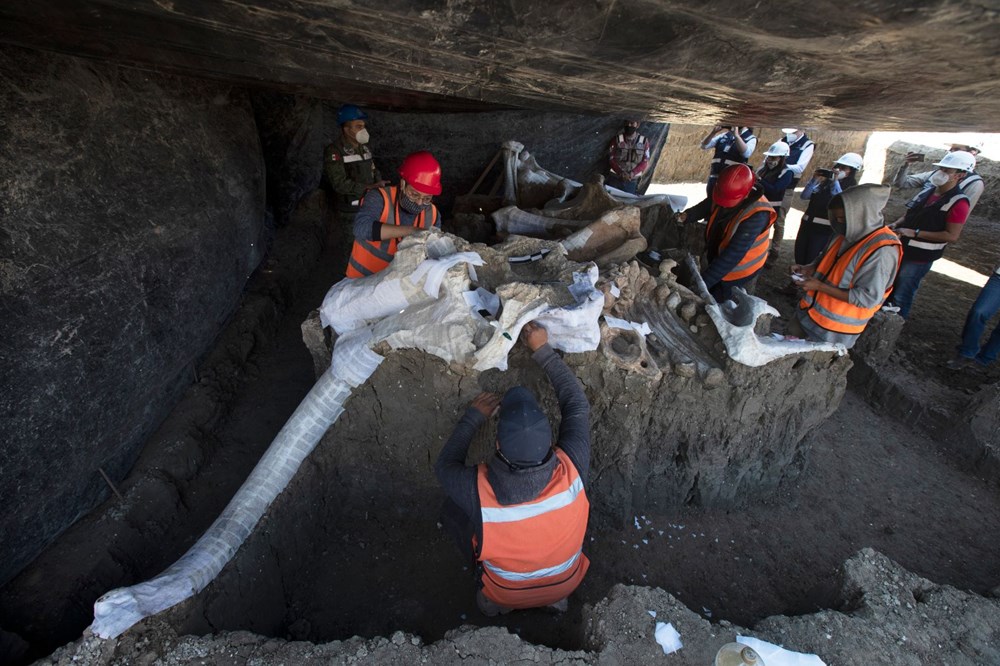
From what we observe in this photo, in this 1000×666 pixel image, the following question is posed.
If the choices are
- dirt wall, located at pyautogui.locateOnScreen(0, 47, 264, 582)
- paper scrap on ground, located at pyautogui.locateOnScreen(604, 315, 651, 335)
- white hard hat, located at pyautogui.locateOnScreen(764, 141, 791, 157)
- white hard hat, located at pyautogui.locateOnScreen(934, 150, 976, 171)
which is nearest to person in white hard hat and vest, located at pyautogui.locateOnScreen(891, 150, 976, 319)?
white hard hat, located at pyautogui.locateOnScreen(934, 150, 976, 171)

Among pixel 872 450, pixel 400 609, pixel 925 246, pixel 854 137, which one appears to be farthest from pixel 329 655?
pixel 854 137

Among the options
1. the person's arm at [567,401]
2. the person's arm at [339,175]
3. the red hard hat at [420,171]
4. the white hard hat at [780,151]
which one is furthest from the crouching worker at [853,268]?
the person's arm at [339,175]

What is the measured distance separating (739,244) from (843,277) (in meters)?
0.73

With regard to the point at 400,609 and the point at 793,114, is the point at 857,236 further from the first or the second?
the point at 400,609

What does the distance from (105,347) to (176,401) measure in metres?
0.82

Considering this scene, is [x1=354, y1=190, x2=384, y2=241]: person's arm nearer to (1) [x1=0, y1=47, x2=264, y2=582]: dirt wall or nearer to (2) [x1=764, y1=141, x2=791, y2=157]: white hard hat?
(1) [x1=0, y1=47, x2=264, y2=582]: dirt wall

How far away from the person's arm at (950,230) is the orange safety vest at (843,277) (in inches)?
73.8

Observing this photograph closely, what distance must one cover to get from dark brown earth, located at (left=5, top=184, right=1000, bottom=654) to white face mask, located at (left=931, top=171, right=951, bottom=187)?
1.94 metres

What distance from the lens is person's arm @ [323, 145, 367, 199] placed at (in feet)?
16.5

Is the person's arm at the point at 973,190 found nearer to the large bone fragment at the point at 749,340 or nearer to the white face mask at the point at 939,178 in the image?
the white face mask at the point at 939,178

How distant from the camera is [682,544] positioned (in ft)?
10.7

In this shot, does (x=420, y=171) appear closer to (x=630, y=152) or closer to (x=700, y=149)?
(x=630, y=152)

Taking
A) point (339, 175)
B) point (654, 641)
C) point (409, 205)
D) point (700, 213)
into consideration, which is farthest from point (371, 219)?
point (700, 213)

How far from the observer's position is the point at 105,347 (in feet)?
9.44
